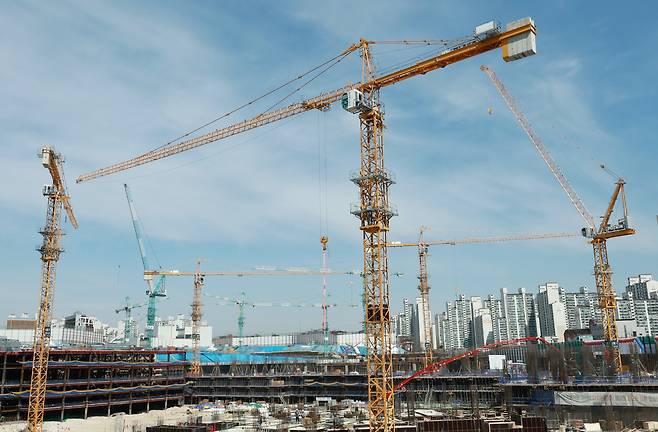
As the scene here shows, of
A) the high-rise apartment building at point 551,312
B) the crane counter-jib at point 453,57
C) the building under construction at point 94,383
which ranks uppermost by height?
the crane counter-jib at point 453,57

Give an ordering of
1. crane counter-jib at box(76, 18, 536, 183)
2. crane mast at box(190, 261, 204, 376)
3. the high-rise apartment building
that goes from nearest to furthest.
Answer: crane counter-jib at box(76, 18, 536, 183) → crane mast at box(190, 261, 204, 376) → the high-rise apartment building

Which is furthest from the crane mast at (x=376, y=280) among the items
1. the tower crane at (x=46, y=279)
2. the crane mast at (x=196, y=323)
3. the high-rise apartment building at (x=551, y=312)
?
the high-rise apartment building at (x=551, y=312)

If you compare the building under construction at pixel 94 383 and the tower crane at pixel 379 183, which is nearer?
the tower crane at pixel 379 183

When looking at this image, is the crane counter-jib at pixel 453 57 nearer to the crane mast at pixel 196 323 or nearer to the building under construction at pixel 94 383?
the building under construction at pixel 94 383

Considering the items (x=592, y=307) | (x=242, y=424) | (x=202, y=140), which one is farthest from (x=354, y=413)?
(x=592, y=307)

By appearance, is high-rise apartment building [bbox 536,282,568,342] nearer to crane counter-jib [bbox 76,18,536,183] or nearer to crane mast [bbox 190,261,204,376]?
crane mast [bbox 190,261,204,376]

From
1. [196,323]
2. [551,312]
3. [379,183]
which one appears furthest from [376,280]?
[551,312]

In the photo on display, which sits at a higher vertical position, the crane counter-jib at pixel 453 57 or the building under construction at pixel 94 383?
the crane counter-jib at pixel 453 57

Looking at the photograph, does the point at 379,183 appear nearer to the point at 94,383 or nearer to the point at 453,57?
the point at 453,57

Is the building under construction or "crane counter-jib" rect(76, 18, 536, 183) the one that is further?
the building under construction

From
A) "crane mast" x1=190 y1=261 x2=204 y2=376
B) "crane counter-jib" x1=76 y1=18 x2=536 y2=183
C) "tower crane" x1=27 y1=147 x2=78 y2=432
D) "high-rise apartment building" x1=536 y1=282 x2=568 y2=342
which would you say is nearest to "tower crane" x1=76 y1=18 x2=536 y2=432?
"crane counter-jib" x1=76 y1=18 x2=536 y2=183

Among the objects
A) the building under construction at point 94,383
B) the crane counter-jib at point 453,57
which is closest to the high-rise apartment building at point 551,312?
the building under construction at point 94,383

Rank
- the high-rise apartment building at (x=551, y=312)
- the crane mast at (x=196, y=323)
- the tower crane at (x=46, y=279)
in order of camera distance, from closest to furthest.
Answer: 1. the tower crane at (x=46, y=279)
2. the crane mast at (x=196, y=323)
3. the high-rise apartment building at (x=551, y=312)

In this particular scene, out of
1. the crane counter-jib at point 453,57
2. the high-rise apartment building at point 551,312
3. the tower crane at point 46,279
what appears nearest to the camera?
the crane counter-jib at point 453,57
